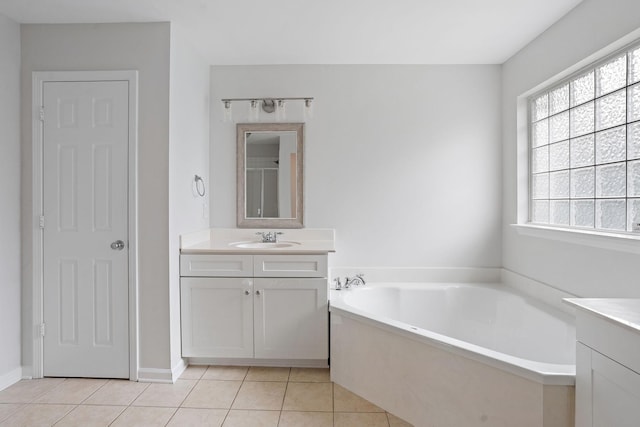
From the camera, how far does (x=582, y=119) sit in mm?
2326

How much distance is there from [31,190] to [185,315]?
127 centimetres

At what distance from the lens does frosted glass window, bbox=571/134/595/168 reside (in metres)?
2.24

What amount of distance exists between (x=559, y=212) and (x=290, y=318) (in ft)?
6.34

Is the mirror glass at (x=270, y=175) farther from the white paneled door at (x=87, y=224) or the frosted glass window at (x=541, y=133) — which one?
the frosted glass window at (x=541, y=133)

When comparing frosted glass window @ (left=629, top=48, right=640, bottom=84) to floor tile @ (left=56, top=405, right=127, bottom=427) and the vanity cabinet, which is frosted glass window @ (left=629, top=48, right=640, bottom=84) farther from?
floor tile @ (left=56, top=405, right=127, bottom=427)

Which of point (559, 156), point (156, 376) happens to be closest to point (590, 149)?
point (559, 156)

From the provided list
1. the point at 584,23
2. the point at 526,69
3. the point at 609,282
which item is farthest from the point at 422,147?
the point at 609,282

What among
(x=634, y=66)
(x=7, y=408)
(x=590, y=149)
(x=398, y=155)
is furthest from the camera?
(x=398, y=155)

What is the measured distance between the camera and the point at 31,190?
246 cm

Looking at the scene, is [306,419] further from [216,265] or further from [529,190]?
[529,190]

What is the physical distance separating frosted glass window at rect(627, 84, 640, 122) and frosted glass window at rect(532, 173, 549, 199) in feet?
2.60

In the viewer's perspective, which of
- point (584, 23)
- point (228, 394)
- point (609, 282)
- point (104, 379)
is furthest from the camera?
point (104, 379)

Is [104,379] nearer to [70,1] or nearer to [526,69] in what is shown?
[70,1]

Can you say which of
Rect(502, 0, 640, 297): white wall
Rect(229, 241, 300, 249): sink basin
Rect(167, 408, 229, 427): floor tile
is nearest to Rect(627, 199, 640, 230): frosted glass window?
Rect(502, 0, 640, 297): white wall
